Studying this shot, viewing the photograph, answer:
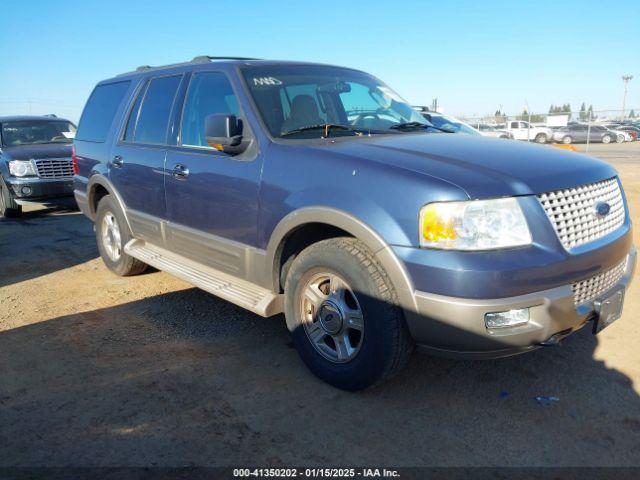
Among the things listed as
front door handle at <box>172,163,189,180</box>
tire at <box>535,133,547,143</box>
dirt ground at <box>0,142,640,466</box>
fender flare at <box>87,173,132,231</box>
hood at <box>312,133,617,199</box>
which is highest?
hood at <box>312,133,617,199</box>

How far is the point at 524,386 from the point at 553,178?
50.7 inches

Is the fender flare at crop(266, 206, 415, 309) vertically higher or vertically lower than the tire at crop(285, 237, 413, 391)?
higher

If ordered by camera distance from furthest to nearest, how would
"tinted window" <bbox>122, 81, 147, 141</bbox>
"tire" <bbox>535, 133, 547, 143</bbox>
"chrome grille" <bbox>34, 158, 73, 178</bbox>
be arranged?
1. "tire" <bbox>535, 133, 547, 143</bbox>
2. "chrome grille" <bbox>34, 158, 73, 178</bbox>
3. "tinted window" <bbox>122, 81, 147, 141</bbox>

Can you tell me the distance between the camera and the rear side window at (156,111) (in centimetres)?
454

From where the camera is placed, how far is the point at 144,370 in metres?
3.55

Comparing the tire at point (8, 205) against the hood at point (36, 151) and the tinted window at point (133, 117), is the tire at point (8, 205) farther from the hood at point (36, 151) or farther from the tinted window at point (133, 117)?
the tinted window at point (133, 117)

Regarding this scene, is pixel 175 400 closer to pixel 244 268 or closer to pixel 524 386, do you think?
pixel 244 268

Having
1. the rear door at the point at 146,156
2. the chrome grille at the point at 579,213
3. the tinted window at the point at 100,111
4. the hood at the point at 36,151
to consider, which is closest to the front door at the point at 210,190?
the rear door at the point at 146,156

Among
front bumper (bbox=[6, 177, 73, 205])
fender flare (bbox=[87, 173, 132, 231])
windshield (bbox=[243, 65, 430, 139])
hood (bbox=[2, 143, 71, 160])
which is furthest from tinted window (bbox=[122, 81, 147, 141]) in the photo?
hood (bbox=[2, 143, 71, 160])

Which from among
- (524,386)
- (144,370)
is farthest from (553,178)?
(144,370)

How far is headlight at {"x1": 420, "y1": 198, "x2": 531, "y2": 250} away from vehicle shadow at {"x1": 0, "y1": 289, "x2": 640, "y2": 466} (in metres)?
1.01

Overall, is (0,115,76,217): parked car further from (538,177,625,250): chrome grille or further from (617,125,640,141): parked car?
(617,125,640,141): parked car

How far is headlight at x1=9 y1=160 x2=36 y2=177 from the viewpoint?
949cm

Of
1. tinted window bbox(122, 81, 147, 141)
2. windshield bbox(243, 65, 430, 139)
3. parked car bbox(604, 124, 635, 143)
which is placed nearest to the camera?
windshield bbox(243, 65, 430, 139)
